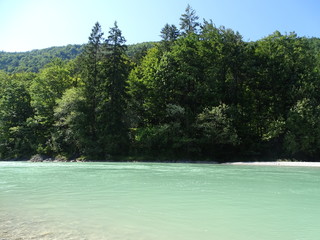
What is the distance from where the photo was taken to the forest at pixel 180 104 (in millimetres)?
39250

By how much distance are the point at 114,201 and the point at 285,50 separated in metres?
42.1

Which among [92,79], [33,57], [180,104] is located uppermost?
[33,57]

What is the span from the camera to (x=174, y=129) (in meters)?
40.2

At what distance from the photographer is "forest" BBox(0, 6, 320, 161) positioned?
39250 millimetres

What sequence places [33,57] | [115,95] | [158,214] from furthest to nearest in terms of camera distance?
[33,57] → [115,95] → [158,214]

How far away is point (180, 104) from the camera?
4331 centimetres

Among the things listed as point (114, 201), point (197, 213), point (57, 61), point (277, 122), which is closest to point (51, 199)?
point (114, 201)

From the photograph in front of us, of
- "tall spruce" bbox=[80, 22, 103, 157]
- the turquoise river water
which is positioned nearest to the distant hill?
"tall spruce" bbox=[80, 22, 103, 157]

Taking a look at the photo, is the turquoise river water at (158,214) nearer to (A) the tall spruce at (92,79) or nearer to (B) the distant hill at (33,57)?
(A) the tall spruce at (92,79)

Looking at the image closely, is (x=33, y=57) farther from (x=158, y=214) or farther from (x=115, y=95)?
(x=158, y=214)

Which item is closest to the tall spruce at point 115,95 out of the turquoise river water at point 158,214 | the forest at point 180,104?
the forest at point 180,104

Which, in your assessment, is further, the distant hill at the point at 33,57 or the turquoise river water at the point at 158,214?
the distant hill at the point at 33,57

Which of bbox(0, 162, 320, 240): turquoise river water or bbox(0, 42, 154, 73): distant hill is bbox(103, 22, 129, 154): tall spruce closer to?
bbox(0, 162, 320, 240): turquoise river water

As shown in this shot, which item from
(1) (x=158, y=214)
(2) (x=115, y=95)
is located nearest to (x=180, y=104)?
(2) (x=115, y=95)
